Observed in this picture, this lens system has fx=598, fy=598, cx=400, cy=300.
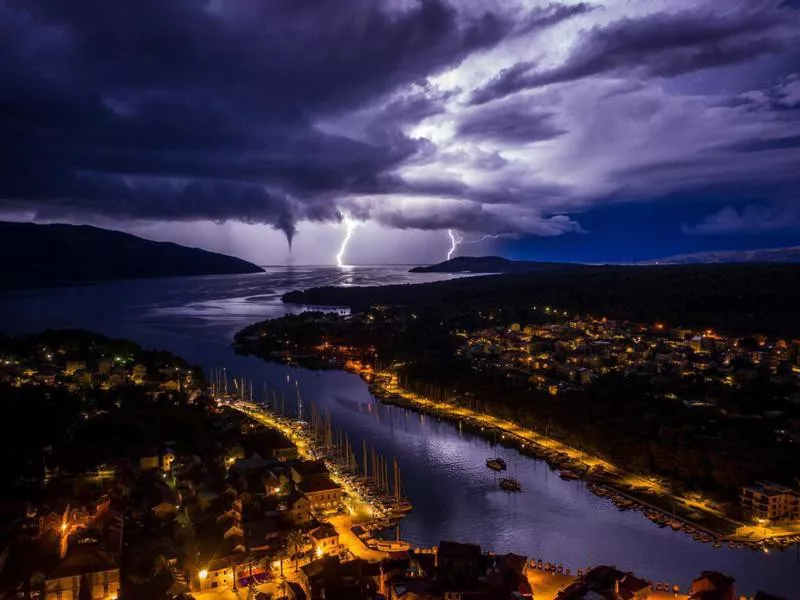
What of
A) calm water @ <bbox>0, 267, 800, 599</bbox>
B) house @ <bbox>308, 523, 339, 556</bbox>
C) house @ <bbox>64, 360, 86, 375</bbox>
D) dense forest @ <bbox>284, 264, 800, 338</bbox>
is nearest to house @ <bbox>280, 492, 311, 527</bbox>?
house @ <bbox>308, 523, 339, 556</bbox>

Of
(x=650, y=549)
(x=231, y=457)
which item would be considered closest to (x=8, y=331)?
(x=231, y=457)

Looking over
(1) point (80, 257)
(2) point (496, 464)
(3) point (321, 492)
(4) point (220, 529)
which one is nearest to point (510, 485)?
(2) point (496, 464)

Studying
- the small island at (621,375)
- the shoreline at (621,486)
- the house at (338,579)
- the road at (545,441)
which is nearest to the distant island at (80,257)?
the small island at (621,375)

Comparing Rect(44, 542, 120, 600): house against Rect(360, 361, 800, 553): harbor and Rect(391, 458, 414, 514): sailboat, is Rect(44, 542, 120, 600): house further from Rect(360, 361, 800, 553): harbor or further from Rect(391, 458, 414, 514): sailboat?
Rect(360, 361, 800, 553): harbor

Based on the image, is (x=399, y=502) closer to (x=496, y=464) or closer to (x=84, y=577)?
(x=496, y=464)

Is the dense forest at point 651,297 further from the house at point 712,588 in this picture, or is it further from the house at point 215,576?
the house at point 215,576

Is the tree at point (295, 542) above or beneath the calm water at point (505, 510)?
above

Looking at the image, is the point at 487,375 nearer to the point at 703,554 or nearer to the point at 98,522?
the point at 703,554
